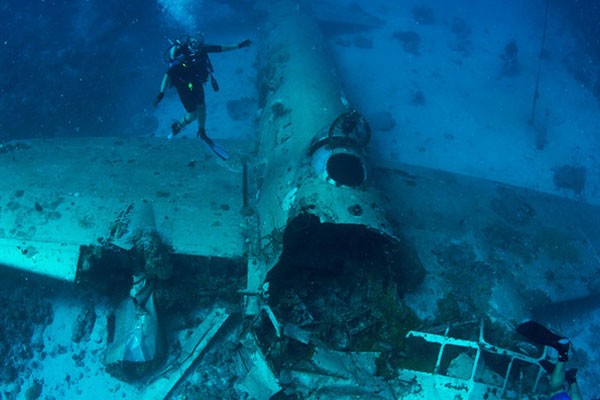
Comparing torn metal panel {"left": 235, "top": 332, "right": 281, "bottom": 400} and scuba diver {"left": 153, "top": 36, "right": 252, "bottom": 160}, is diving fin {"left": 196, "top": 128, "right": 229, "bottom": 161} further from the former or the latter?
torn metal panel {"left": 235, "top": 332, "right": 281, "bottom": 400}

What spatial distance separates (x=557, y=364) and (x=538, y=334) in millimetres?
450

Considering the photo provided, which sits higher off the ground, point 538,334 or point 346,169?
point 346,169

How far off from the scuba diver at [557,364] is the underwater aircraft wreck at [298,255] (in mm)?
174

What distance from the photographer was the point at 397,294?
17.7ft

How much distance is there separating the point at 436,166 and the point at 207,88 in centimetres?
878

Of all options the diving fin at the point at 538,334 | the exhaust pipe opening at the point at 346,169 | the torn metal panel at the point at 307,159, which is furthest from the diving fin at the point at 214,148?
the diving fin at the point at 538,334

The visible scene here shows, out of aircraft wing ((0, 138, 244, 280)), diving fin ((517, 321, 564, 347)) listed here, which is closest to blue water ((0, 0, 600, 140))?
aircraft wing ((0, 138, 244, 280))

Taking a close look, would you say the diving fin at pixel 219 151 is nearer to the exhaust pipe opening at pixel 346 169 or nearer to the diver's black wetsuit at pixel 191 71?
the diver's black wetsuit at pixel 191 71

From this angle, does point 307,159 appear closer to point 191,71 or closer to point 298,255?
point 298,255

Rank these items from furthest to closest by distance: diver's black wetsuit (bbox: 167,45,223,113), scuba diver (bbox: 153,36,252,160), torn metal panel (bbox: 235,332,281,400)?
1. diver's black wetsuit (bbox: 167,45,223,113)
2. scuba diver (bbox: 153,36,252,160)
3. torn metal panel (bbox: 235,332,281,400)

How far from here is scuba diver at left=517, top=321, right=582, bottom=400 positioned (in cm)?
468

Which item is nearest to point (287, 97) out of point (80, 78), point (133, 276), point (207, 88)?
point (133, 276)

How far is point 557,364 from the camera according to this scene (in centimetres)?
471

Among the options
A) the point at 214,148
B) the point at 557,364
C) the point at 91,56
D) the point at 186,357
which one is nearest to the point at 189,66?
the point at 214,148
